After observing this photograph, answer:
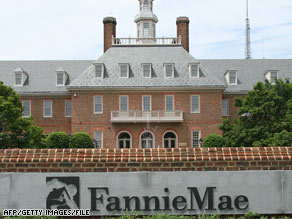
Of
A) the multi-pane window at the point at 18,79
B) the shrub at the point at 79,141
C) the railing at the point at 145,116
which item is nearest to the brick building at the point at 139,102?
the railing at the point at 145,116

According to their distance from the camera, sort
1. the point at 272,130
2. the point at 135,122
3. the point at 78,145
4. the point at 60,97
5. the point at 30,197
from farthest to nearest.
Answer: the point at 60,97 < the point at 135,122 < the point at 78,145 < the point at 272,130 < the point at 30,197

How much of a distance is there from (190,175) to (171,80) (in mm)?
30017

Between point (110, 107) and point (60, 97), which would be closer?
point (110, 107)

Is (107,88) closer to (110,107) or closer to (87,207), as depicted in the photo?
(110,107)

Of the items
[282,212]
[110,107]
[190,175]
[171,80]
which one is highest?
[171,80]

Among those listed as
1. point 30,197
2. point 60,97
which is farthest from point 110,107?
point 30,197

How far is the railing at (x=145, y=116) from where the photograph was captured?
36.9 meters

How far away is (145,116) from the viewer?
37000 millimetres

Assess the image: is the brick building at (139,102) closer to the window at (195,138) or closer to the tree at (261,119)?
the window at (195,138)

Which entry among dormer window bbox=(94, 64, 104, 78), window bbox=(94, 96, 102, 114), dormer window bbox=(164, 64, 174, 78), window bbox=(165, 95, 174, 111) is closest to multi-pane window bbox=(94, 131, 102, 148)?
window bbox=(94, 96, 102, 114)

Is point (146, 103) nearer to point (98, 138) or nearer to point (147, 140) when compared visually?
point (147, 140)

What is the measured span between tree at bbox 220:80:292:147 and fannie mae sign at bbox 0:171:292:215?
2009 cm

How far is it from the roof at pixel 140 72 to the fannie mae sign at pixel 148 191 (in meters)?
29.4

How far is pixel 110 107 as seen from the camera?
124 feet
